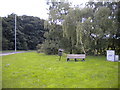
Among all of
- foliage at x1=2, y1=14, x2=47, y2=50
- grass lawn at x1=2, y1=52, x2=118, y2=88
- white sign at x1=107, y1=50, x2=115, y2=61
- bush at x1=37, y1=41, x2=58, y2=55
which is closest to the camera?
grass lawn at x1=2, y1=52, x2=118, y2=88

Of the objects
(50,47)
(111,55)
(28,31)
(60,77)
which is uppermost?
(28,31)

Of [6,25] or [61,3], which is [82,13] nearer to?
[61,3]

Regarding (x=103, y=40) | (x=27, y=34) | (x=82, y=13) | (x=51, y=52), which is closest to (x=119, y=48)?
(x=103, y=40)

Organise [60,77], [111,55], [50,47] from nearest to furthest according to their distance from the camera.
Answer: [60,77] < [111,55] < [50,47]

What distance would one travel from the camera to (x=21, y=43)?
27.6 m

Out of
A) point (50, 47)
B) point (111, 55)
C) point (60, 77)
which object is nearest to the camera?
point (60, 77)

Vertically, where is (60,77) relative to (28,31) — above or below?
below

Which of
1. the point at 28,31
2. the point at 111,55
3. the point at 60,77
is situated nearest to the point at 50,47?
the point at 111,55

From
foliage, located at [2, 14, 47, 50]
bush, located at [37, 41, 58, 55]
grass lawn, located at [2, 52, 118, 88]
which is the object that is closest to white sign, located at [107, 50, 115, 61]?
grass lawn, located at [2, 52, 118, 88]

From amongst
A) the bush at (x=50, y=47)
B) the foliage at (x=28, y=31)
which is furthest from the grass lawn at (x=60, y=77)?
the foliage at (x=28, y=31)

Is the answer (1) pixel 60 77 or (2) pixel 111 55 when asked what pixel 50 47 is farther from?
(1) pixel 60 77

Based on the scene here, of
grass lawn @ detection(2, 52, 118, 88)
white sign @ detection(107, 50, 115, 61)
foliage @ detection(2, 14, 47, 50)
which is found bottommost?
grass lawn @ detection(2, 52, 118, 88)

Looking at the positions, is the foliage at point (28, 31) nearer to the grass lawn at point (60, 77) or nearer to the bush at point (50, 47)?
the bush at point (50, 47)

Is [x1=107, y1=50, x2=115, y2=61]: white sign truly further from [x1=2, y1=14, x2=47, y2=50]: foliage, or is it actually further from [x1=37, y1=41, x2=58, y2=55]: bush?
[x1=2, y1=14, x2=47, y2=50]: foliage
